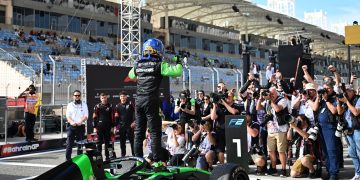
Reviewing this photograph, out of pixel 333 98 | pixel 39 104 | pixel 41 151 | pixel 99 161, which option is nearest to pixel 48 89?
pixel 39 104

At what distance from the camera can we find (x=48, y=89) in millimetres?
18797

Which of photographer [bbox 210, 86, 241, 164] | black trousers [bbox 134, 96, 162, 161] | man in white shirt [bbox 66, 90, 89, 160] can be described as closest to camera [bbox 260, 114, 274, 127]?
photographer [bbox 210, 86, 241, 164]

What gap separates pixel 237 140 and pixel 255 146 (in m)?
1.37

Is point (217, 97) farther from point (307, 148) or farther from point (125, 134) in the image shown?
point (125, 134)

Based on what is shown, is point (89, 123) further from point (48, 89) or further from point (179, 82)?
point (179, 82)

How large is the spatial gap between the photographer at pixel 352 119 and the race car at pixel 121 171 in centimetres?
249

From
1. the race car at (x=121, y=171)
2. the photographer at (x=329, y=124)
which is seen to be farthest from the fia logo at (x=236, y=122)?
the race car at (x=121, y=171)

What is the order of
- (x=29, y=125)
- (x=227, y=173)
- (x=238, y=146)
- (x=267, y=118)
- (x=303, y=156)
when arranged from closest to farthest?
1. (x=227, y=173)
2. (x=238, y=146)
3. (x=303, y=156)
4. (x=267, y=118)
5. (x=29, y=125)

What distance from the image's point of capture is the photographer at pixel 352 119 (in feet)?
24.2

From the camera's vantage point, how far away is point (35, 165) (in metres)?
10.8

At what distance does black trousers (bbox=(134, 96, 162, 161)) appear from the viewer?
6449 mm

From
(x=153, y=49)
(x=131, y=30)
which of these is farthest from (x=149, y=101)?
(x=131, y=30)

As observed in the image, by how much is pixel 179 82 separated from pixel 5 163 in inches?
411

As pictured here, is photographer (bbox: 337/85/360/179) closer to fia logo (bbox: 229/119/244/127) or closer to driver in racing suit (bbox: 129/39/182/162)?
fia logo (bbox: 229/119/244/127)
